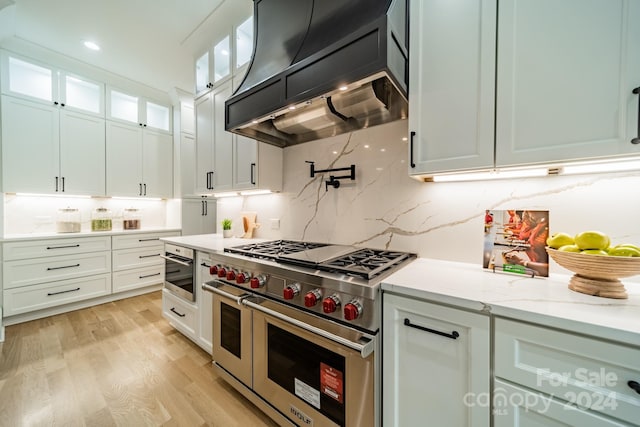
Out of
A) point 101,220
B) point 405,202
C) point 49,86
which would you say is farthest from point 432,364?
point 49,86

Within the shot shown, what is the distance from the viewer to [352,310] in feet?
3.23

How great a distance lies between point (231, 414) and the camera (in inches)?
58.1

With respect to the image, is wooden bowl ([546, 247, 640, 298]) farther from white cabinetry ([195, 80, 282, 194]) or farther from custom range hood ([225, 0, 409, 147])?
white cabinetry ([195, 80, 282, 194])

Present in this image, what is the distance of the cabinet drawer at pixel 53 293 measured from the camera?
2.60 meters

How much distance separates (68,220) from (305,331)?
3952 mm

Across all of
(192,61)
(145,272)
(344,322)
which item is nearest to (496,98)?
(344,322)

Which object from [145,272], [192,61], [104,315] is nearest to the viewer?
[104,315]

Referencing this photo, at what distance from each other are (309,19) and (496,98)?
125 centimetres

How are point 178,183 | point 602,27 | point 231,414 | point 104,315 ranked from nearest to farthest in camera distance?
point 602,27 < point 231,414 < point 104,315 < point 178,183

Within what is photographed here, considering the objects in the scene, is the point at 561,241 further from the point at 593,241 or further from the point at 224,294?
the point at 224,294

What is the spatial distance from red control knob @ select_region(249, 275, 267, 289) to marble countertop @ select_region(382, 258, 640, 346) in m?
0.73

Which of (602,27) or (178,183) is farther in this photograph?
(178,183)

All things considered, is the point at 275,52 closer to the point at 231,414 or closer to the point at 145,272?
the point at 231,414

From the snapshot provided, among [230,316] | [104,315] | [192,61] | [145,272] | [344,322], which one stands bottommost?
[104,315]
